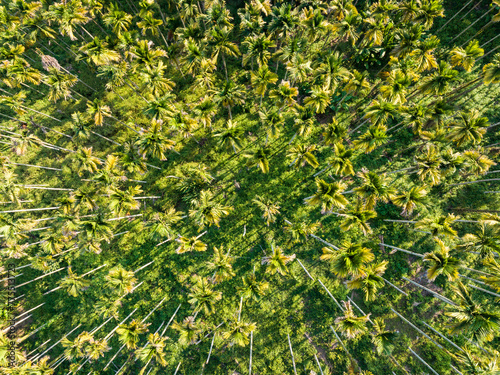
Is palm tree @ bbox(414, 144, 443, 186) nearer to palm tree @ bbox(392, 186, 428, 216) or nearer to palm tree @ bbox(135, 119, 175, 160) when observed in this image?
palm tree @ bbox(392, 186, 428, 216)

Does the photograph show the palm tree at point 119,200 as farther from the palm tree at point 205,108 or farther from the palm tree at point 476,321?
the palm tree at point 476,321

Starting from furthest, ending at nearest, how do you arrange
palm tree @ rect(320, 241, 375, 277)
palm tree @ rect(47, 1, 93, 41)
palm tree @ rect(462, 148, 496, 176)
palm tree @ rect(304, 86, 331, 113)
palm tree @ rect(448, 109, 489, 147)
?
palm tree @ rect(47, 1, 93, 41) → palm tree @ rect(304, 86, 331, 113) → palm tree @ rect(462, 148, 496, 176) → palm tree @ rect(448, 109, 489, 147) → palm tree @ rect(320, 241, 375, 277)

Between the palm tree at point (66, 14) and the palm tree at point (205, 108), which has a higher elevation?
the palm tree at point (66, 14)

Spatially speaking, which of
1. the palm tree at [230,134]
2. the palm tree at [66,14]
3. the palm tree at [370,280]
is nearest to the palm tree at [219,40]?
the palm tree at [230,134]

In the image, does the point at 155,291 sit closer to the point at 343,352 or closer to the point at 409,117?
the point at 343,352

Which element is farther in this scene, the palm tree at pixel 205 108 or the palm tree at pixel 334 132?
the palm tree at pixel 205 108

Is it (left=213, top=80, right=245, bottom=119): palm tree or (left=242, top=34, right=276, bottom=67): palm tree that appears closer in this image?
(left=213, top=80, right=245, bottom=119): palm tree

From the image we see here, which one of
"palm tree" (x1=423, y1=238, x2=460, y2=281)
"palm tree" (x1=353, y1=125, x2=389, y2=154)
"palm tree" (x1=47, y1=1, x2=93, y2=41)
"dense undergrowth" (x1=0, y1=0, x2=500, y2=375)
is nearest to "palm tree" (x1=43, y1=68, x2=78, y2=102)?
"dense undergrowth" (x1=0, y1=0, x2=500, y2=375)

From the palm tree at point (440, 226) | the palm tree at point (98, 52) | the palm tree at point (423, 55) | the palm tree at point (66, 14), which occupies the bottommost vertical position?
the palm tree at point (440, 226)

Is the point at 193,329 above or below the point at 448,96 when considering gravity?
below

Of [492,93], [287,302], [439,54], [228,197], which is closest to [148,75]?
[228,197]

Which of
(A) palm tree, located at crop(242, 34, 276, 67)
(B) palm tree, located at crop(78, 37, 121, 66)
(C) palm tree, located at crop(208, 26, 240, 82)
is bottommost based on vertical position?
(A) palm tree, located at crop(242, 34, 276, 67)
